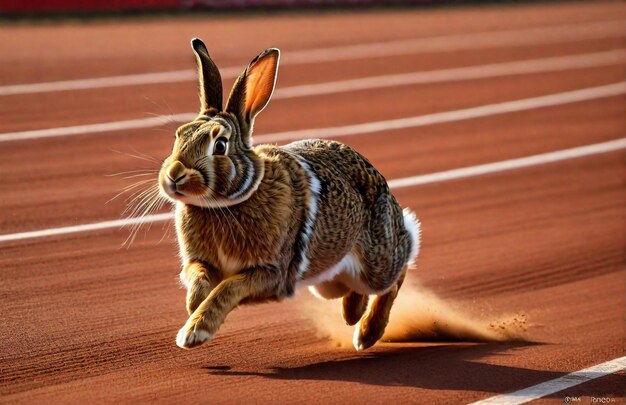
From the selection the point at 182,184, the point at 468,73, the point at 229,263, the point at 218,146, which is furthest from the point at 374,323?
the point at 468,73

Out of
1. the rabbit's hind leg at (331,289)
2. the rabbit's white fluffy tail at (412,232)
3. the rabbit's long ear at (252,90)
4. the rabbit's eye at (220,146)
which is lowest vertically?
the rabbit's hind leg at (331,289)

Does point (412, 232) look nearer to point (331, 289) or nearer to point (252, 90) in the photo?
point (331, 289)

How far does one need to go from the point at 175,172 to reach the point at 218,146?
33 cm

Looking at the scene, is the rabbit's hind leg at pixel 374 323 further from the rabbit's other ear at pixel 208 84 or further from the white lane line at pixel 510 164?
the white lane line at pixel 510 164

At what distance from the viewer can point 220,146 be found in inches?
258

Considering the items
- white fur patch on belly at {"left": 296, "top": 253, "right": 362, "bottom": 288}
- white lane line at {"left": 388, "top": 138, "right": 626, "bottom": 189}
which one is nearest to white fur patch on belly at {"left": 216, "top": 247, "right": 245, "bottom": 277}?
white fur patch on belly at {"left": 296, "top": 253, "right": 362, "bottom": 288}

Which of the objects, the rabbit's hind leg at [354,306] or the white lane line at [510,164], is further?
the white lane line at [510,164]

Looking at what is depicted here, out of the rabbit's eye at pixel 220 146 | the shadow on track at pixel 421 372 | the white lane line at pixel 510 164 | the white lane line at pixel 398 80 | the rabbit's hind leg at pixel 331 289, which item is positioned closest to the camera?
the rabbit's eye at pixel 220 146

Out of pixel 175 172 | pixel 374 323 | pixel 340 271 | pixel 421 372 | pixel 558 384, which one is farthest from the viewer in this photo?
pixel 374 323

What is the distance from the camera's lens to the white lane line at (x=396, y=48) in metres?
17.4

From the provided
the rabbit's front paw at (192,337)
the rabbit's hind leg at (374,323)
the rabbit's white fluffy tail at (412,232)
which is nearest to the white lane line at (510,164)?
the rabbit's white fluffy tail at (412,232)

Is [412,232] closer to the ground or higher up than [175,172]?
closer to the ground

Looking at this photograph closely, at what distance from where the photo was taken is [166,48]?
21.1 m

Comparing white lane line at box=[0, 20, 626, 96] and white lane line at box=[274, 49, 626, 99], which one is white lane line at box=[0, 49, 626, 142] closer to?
white lane line at box=[274, 49, 626, 99]
